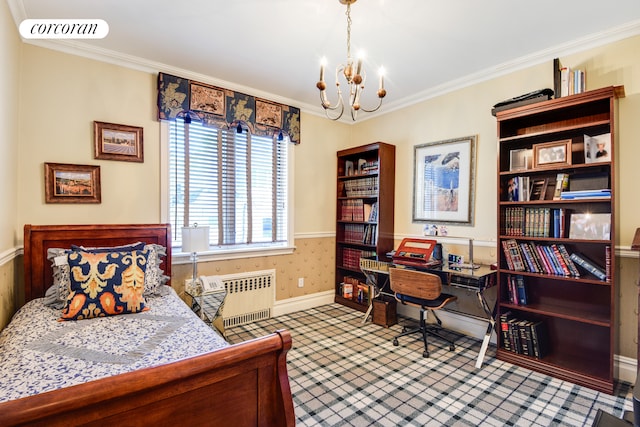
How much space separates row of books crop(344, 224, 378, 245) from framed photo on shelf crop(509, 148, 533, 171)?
1571mm

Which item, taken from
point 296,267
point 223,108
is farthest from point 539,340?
point 223,108

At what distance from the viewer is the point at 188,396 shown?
104cm

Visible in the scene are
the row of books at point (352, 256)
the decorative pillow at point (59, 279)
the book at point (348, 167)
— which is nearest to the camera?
the decorative pillow at point (59, 279)

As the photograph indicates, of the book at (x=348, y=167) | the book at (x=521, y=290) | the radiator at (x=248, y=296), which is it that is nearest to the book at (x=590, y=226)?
the book at (x=521, y=290)

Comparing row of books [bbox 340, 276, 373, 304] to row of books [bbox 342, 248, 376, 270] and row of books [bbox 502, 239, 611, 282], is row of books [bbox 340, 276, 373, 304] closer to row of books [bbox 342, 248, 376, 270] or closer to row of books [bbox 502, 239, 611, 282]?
row of books [bbox 342, 248, 376, 270]

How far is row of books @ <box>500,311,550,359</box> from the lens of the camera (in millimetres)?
2516

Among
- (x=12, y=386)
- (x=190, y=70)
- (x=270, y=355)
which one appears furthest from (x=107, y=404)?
(x=190, y=70)

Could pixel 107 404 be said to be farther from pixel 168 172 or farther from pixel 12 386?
pixel 168 172

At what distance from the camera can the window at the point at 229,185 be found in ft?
10.3

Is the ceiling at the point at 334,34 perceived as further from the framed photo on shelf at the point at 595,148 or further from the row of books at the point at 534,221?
the row of books at the point at 534,221

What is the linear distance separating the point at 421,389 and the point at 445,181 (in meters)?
2.08

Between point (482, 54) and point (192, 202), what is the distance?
307 cm

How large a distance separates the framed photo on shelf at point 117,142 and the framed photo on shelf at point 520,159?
3.39 metres

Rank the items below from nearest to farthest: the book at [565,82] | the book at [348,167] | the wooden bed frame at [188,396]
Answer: the wooden bed frame at [188,396] < the book at [565,82] < the book at [348,167]
